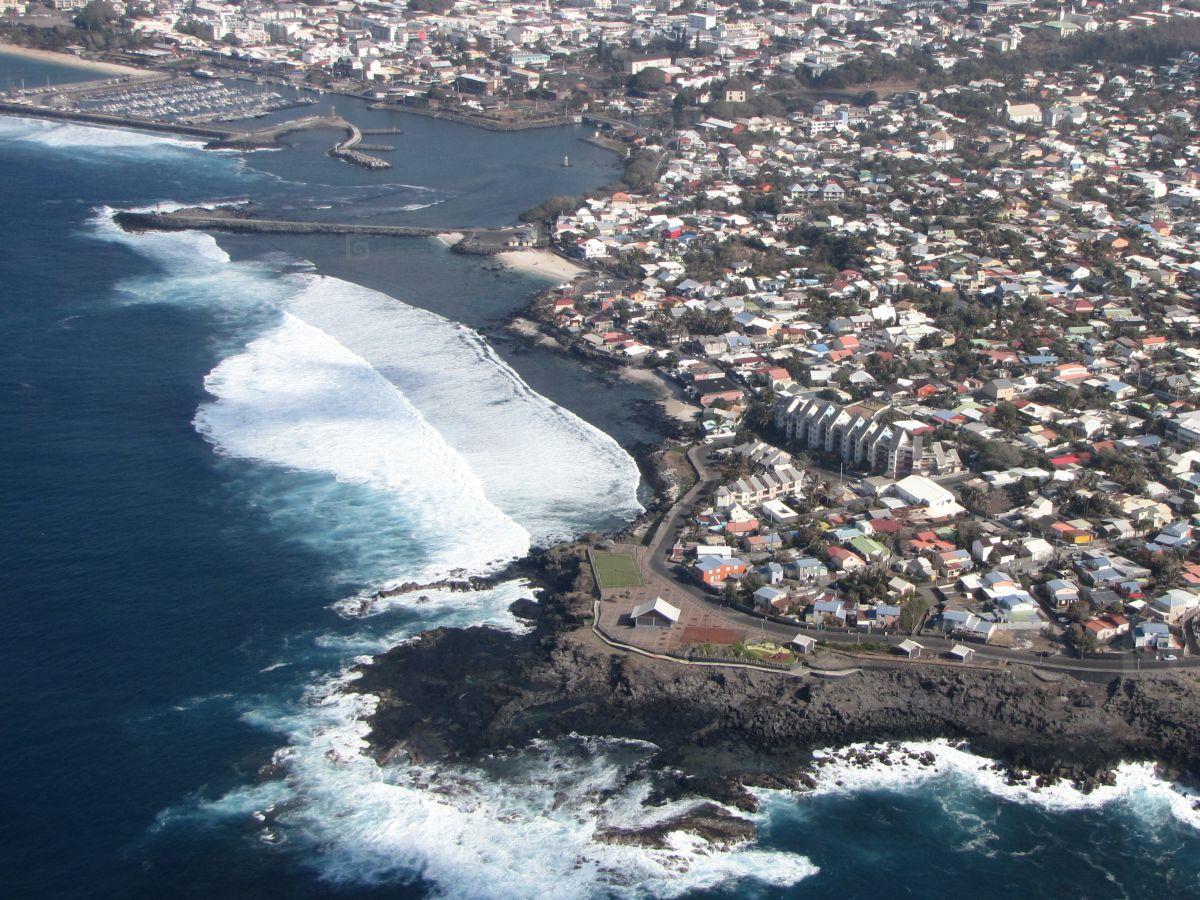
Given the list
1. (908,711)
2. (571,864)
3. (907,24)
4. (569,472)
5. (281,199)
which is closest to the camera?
(571,864)

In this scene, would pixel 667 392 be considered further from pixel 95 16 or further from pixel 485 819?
pixel 95 16

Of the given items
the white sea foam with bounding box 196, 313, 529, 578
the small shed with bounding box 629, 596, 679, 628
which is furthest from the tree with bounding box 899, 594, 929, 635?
the white sea foam with bounding box 196, 313, 529, 578

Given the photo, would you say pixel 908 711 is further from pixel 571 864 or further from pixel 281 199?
pixel 281 199

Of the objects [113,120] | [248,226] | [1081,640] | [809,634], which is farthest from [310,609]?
[113,120]

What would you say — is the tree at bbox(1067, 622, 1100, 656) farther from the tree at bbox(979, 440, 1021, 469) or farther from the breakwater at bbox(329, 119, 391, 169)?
the breakwater at bbox(329, 119, 391, 169)

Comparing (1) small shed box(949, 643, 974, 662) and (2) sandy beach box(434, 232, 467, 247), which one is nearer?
(1) small shed box(949, 643, 974, 662)

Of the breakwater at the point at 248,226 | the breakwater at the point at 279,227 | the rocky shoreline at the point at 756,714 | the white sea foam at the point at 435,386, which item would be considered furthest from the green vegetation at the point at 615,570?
the breakwater at the point at 248,226

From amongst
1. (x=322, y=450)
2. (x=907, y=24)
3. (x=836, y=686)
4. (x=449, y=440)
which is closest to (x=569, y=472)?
(x=449, y=440)
